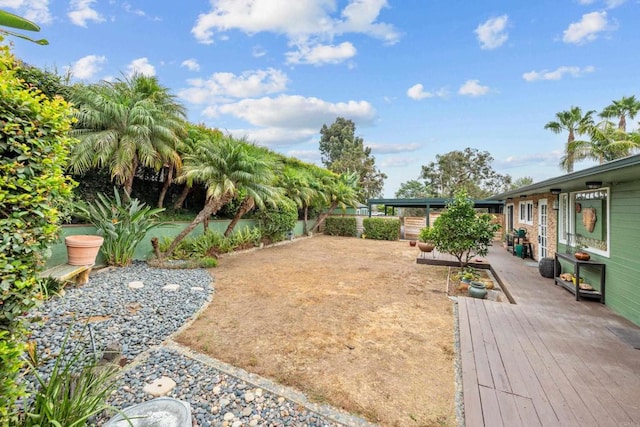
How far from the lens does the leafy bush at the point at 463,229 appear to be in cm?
605

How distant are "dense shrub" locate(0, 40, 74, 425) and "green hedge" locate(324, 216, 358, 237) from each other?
1543 cm

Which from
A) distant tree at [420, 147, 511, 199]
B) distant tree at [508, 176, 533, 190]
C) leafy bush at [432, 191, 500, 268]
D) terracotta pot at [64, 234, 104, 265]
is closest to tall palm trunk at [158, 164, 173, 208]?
terracotta pot at [64, 234, 104, 265]

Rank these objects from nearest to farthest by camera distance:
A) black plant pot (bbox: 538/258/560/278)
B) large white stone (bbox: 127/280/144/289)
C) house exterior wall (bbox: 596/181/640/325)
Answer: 1. house exterior wall (bbox: 596/181/640/325)
2. large white stone (bbox: 127/280/144/289)
3. black plant pot (bbox: 538/258/560/278)

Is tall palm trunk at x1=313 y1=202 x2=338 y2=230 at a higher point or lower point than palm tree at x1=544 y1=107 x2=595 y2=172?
lower

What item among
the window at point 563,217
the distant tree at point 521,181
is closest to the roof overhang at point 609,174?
the window at point 563,217

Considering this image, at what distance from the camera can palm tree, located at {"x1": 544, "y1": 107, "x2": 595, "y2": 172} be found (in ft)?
55.2

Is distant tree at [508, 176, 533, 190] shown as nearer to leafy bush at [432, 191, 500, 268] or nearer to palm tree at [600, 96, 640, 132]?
palm tree at [600, 96, 640, 132]

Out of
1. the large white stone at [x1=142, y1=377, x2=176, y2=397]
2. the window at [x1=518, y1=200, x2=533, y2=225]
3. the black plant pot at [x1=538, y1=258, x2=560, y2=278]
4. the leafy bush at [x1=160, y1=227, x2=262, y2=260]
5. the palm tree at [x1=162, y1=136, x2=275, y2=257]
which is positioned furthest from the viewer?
the window at [x1=518, y1=200, x2=533, y2=225]

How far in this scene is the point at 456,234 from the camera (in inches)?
246

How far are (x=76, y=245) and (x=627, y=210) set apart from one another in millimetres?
9443

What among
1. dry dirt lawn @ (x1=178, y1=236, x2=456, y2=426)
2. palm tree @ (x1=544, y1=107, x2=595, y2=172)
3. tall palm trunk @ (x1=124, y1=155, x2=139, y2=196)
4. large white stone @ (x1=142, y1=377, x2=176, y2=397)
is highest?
palm tree @ (x1=544, y1=107, x2=595, y2=172)

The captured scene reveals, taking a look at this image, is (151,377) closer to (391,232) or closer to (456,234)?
(456,234)

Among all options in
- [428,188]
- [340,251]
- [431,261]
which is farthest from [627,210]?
[428,188]

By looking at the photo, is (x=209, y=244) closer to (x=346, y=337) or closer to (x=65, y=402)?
(x=346, y=337)
